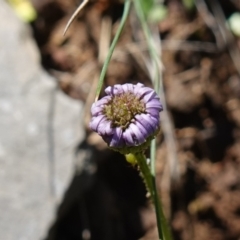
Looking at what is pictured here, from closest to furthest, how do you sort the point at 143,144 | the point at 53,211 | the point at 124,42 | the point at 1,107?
1. the point at 143,144
2. the point at 53,211
3. the point at 1,107
4. the point at 124,42

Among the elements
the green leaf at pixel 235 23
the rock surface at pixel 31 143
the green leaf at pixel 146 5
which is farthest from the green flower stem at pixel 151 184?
the green leaf at pixel 235 23

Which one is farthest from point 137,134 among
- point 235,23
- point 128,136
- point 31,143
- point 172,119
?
point 235,23

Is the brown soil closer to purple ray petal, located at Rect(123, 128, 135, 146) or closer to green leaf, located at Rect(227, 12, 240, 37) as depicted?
green leaf, located at Rect(227, 12, 240, 37)

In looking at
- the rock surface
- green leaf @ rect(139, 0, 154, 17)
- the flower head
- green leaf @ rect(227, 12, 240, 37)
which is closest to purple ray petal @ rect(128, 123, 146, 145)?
the flower head

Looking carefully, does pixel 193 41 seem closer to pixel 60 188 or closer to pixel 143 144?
pixel 60 188

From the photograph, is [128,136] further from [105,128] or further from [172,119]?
[172,119]

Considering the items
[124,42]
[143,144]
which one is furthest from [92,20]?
[143,144]

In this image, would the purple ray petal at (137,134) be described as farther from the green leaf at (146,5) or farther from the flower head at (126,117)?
the green leaf at (146,5)
